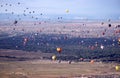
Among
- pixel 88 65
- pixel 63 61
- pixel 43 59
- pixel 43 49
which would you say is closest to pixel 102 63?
pixel 88 65

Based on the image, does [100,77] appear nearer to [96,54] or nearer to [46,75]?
[46,75]

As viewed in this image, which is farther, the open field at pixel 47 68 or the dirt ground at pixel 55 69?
the open field at pixel 47 68

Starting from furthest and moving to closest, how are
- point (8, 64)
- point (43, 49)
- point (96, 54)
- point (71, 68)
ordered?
point (43, 49)
point (96, 54)
point (8, 64)
point (71, 68)

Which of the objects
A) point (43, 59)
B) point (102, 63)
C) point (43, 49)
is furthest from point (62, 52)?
point (102, 63)

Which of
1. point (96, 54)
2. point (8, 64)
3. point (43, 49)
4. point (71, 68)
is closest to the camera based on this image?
point (71, 68)

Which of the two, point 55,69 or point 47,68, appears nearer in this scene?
point 55,69

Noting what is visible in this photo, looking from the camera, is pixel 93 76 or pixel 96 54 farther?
pixel 96 54

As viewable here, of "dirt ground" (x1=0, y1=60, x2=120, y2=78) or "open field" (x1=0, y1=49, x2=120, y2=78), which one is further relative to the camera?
"open field" (x1=0, y1=49, x2=120, y2=78)
